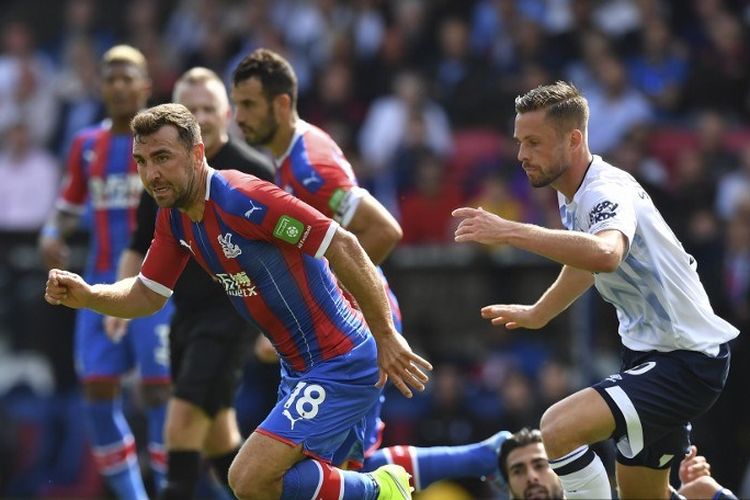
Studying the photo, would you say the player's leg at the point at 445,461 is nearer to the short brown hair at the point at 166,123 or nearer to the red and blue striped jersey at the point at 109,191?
the short brown hair at the point at 166,123

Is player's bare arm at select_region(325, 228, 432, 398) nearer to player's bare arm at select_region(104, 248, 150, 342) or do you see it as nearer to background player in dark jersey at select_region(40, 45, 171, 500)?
player's bare arm at select_region(104, 248, 150, 342)

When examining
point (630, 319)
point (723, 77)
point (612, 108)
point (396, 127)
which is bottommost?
point (630, 319)

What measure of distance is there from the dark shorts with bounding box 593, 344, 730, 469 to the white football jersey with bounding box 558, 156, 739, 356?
65 millimetres

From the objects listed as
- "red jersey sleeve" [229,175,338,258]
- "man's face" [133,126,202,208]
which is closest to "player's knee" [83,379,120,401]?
"man's face" [133,126,202,208]

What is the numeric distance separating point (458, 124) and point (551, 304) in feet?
26.2

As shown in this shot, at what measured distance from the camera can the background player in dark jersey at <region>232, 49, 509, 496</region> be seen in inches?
300

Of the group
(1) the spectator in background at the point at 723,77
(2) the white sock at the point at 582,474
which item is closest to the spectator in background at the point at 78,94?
(1) the spectator in background at the point at 723,77

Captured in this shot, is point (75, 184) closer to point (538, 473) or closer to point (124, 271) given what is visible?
point (124, 271)

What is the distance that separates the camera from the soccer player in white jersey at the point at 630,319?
6.27m

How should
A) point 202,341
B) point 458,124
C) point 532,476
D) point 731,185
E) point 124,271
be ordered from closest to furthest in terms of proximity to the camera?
1. point 532,476
2. point 124,271
3. point 202,341
4. point 731,185
5. point 458,124

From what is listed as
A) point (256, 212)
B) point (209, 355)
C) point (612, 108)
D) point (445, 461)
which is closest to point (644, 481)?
point (445, 461)

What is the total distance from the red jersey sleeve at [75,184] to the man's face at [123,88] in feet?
1.37

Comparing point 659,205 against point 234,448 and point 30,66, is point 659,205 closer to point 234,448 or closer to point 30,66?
point 234,448

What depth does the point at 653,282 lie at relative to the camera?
6371 mm
